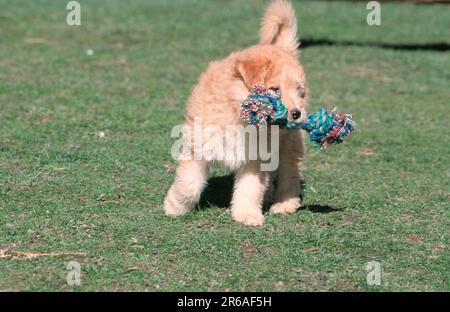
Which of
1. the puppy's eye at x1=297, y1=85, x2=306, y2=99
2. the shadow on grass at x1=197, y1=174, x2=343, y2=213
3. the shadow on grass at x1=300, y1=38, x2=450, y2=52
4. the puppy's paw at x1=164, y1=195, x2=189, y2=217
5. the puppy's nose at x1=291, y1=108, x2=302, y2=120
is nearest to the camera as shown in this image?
the puppy's nose at x1=291, y1=108, x2=302, y2=120

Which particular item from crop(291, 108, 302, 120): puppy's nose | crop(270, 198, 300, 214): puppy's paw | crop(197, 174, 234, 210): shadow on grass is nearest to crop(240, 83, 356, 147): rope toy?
crop(291, 108, 302, 120): puppy's nose

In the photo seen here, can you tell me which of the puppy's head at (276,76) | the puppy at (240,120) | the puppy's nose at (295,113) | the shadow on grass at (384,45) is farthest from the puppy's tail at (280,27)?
the shadow on grass at (384,45)

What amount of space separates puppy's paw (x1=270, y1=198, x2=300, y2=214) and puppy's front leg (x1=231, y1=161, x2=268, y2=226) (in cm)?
37

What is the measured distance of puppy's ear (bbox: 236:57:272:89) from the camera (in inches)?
212

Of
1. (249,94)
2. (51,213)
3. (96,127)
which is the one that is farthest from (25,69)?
(249,94)

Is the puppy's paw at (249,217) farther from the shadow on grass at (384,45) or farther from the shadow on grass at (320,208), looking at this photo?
the shadow on grass at (384,45)

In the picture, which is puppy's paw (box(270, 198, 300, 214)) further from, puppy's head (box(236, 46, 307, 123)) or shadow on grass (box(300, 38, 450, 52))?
shadow on grass (box(300, 38, 450, 52))

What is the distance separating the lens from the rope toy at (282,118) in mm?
5201

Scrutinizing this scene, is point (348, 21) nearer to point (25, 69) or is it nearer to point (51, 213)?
point (25, 69)

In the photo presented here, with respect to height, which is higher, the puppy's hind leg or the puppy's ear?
the puppy's ear

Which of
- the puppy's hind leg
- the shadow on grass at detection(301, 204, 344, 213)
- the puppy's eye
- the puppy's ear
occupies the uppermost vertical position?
the puppy's ear

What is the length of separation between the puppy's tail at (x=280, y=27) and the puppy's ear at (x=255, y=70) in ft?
2.94

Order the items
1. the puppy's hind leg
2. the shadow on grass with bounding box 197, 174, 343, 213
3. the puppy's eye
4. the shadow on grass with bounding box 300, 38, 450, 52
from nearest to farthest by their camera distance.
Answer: the puppy's eye → the puppy's hind leg → the shadow on grass with bounding box 197, 174, 343, 213 → the shadow on grass with bounding box 300, 38, 450, 52

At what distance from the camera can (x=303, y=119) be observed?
5.43m
